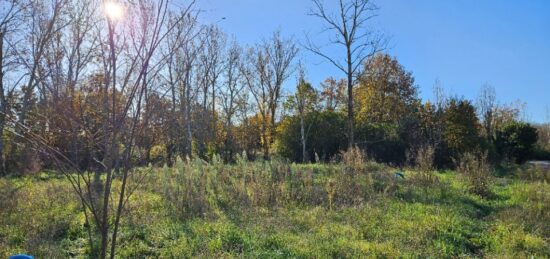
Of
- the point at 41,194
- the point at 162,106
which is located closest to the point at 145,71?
the point at 162,106

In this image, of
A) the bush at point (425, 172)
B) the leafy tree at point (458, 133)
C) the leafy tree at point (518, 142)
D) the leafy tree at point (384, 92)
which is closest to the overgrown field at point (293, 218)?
the bush at point (425, 172)

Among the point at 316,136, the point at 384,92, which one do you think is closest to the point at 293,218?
the point at 316,136

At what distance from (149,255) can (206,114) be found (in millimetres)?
22431

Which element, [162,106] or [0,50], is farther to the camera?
[0,50]

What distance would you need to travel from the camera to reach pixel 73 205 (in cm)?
739

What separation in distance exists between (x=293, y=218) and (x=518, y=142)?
18.0 meters

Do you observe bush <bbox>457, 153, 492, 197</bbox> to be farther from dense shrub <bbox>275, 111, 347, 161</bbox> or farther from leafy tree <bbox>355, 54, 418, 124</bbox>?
leafy tree <bbox>355, 54, 418, 124</bbox>

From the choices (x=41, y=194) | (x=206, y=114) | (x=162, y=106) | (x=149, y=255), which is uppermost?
(x=206, y=114)

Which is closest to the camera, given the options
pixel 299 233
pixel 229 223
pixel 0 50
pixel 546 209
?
pixel 299 233

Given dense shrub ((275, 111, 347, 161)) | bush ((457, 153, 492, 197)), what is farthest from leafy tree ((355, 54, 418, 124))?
bush ((457, 153, 492, 197))

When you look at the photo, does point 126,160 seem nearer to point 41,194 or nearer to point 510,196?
point 41,194

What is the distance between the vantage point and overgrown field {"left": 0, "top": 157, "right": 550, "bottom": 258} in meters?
5.06

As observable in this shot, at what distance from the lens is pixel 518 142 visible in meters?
19.7

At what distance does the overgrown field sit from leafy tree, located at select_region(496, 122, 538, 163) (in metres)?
11.8
